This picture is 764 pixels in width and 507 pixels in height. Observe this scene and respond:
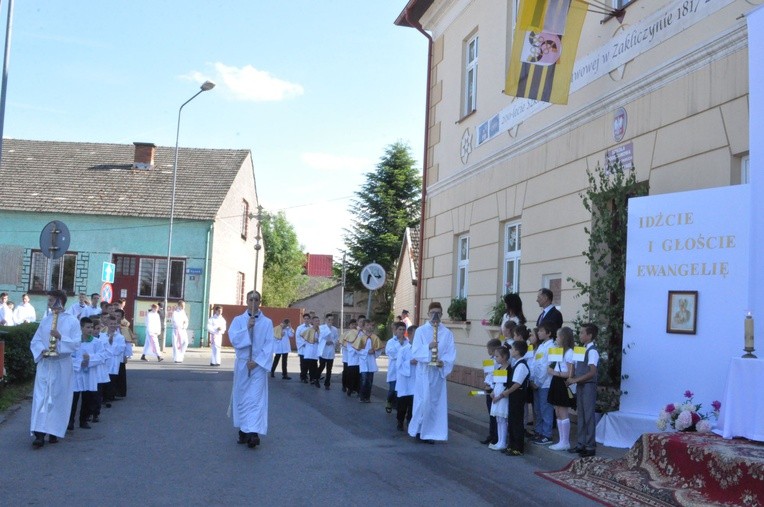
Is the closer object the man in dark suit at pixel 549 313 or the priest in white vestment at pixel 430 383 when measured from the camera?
the man in dark suit at pixel 549 313

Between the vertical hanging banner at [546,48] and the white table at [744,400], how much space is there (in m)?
5.75

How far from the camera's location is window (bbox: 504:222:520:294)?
1562 cm

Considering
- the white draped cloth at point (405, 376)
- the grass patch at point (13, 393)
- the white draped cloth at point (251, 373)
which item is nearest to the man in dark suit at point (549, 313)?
the white draped cloth at point (405, 376)

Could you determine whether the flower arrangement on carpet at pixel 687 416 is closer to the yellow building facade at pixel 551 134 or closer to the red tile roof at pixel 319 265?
the yellow building facade at pixel 551 134

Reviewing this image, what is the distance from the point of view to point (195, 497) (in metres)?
7.33

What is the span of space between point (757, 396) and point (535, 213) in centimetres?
723

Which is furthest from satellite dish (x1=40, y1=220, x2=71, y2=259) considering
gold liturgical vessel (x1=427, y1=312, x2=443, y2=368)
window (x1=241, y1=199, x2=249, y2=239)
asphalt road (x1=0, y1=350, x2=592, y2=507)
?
window (x1=241, y1=199, x2=249, y2=239)

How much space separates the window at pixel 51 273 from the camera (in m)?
35.5

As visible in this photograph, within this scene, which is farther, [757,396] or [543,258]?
[543,258]

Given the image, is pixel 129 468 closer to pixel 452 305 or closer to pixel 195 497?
pixel 195 497

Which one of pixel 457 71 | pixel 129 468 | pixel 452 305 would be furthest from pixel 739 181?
pixel 457 71

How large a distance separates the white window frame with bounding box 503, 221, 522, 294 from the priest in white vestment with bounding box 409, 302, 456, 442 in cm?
430

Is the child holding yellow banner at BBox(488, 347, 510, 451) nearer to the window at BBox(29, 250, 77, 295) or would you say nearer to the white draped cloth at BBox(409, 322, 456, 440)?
the white draped cloth at BBox(409, 322, 456, 440)

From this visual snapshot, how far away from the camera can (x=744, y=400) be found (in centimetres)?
774
